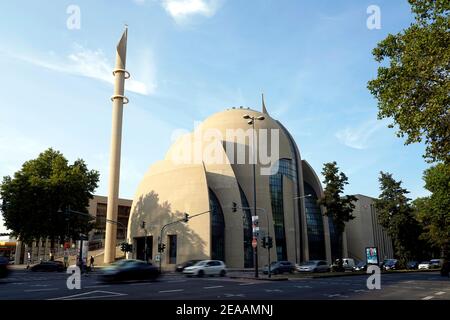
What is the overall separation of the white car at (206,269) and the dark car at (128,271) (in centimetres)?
876

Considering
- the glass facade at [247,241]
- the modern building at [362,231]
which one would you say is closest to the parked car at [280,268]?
the glass facade at [247,241]

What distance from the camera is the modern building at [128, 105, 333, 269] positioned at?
54.4 m

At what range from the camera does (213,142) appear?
63.8 m

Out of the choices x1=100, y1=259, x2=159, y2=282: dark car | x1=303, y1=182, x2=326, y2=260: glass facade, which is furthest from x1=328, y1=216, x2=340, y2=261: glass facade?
x1=100, y1=259, x2=159, y2=282: dark car

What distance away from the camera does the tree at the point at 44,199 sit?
47.6 m

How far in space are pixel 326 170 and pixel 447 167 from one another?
83.8 feet

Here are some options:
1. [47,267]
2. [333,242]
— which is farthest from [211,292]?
[333,242]

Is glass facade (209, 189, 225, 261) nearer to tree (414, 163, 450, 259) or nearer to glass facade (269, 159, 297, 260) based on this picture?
glass facade (269, 159, 297, 260)

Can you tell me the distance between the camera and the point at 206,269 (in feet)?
108

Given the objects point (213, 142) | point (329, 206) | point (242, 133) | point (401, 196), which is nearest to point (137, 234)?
point (213, 142)

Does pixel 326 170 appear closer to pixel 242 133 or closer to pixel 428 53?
pixel 242 133

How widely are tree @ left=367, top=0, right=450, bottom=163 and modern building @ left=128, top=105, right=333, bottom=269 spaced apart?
32.6 metres

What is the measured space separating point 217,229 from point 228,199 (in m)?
4.81
